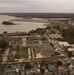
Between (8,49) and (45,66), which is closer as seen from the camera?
(45,66)

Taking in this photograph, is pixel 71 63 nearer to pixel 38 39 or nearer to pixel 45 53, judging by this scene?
pixel 45 53

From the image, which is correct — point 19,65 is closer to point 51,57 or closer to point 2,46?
point 51,57

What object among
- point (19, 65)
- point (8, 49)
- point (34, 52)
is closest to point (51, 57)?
point (34, 52)

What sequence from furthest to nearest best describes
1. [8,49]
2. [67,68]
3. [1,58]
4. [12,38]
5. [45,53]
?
[12,38]
[8,49]
[45,53]
[1,58]
[67,68]

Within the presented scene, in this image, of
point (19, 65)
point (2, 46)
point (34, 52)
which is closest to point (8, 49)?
point (2, 46)

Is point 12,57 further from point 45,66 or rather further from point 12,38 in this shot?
point 12,38

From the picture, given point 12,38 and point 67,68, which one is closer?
point 67,68

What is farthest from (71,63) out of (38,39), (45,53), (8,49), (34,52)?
(38,39)

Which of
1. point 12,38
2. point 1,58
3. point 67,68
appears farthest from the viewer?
point 12,38

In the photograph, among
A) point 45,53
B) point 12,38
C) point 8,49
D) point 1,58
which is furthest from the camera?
point 12,38
